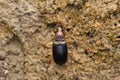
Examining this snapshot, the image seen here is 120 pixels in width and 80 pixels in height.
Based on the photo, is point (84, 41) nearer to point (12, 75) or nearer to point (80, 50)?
point (80, 50)

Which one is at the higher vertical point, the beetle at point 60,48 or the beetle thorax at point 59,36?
the beetle thorax at point 59,36

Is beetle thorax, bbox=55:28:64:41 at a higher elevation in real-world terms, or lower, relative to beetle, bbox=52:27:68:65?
higher

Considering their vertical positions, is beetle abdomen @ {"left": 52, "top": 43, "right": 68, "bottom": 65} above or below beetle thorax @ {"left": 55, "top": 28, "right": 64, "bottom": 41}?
below

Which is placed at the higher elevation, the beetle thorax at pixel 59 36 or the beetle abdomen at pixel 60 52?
the beetle thorax at pixel 59 36

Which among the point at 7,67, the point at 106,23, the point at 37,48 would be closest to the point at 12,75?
the point at 7,67
